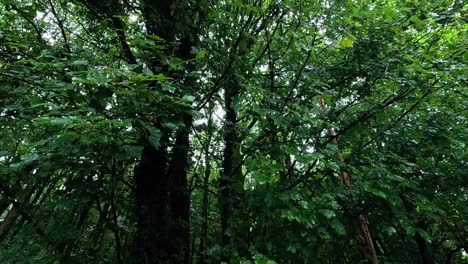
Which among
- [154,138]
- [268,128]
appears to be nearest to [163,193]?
[268,128]

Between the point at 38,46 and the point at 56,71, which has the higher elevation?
the point at 38,46

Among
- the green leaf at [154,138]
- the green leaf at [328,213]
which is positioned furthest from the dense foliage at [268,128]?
the green leaf at [154,138]

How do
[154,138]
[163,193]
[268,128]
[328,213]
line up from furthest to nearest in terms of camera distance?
[163,193]
[268,128]
[328,213]
[154,138]

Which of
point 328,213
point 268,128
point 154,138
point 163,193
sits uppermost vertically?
point 268,128

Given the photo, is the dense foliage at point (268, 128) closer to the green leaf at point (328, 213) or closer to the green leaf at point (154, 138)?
the green leaf at point (328, 213)

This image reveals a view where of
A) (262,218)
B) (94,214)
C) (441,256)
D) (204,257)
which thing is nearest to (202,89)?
(262,218)

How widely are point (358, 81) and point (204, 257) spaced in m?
2.55

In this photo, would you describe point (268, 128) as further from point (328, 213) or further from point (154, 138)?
point (154, 138)

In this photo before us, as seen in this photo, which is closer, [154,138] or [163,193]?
[154,138]

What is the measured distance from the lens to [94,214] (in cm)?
562

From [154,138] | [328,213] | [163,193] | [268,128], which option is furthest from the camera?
[163,193]

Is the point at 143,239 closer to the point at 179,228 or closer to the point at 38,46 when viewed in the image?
the point at 179,228

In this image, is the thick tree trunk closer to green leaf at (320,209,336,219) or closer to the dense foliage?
the dense foliage

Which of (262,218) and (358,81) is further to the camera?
(358,81)
